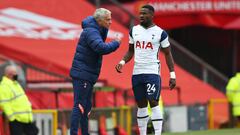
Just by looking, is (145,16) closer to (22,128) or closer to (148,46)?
(148,46)

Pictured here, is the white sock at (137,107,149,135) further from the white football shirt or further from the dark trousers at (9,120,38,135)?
the dark trousers at (9,120,38,135)

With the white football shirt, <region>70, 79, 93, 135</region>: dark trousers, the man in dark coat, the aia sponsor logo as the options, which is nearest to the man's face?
the man in dark coat

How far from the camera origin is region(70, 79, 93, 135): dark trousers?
39.7ft

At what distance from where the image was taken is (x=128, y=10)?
83.1 feet

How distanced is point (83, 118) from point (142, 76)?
41.2 inches

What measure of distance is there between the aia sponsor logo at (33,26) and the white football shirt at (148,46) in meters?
9.32

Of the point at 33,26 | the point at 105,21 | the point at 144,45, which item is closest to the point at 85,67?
the point at 105,21

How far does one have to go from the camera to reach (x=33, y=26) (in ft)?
70.5

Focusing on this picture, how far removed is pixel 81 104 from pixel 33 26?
959 centimetres

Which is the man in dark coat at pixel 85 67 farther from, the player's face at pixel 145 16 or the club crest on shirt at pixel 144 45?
the player's face at pixel 145 16

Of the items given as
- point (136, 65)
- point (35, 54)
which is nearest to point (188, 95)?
point (35, 54)

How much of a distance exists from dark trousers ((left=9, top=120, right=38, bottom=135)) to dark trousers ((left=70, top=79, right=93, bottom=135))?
355 cm

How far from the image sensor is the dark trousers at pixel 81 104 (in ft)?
39.7

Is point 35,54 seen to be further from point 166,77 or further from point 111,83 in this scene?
point 166,77
